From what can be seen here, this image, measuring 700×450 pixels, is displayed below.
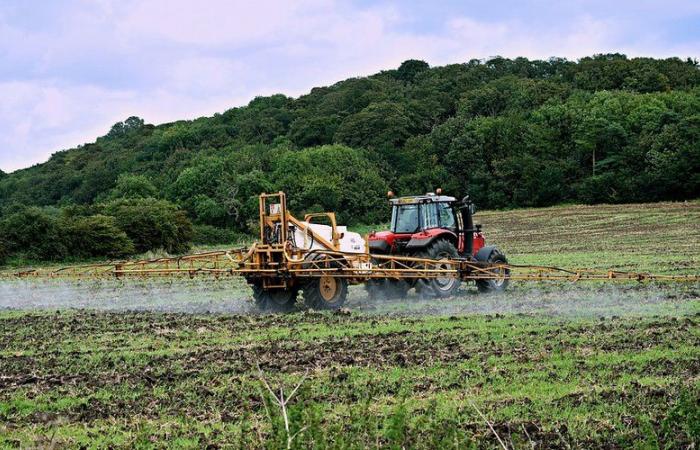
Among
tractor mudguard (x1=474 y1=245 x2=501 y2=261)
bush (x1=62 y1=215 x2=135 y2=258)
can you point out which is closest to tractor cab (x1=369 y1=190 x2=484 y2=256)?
tractor mudguard (x1=474 y1=245 x2=501 y2=261)

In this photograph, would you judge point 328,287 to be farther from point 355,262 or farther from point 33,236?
point 33,236

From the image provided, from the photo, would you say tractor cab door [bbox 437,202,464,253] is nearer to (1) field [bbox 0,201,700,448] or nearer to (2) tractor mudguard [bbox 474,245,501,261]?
(2) tractor mudguard [bbox 474,245,501,261]

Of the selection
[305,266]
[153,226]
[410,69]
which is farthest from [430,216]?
[410,69]

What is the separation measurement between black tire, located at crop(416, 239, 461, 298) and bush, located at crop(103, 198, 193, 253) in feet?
88.0

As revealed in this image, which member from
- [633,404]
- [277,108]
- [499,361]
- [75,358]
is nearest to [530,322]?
[499,361]

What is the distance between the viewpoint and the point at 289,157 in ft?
252

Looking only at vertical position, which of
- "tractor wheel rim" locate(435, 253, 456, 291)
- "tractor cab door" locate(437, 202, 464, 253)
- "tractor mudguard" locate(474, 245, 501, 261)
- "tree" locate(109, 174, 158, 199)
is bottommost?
"tractor wheel rim" locate(435, 253, 456, 291)

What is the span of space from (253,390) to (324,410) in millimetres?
1285

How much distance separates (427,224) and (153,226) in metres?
→ 26.8

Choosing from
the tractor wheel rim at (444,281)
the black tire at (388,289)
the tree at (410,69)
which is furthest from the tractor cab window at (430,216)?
the tree at (410,69)

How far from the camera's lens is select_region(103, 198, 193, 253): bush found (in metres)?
43.1

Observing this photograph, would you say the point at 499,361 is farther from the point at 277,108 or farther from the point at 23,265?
the point at 277,108

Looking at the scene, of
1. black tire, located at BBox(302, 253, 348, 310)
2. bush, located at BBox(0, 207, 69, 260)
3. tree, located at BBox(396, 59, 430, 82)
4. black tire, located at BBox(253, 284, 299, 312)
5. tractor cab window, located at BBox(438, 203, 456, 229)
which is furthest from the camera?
tree, located at BBox(396, 59, 430, 82)

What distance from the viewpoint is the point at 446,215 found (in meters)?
19.8
